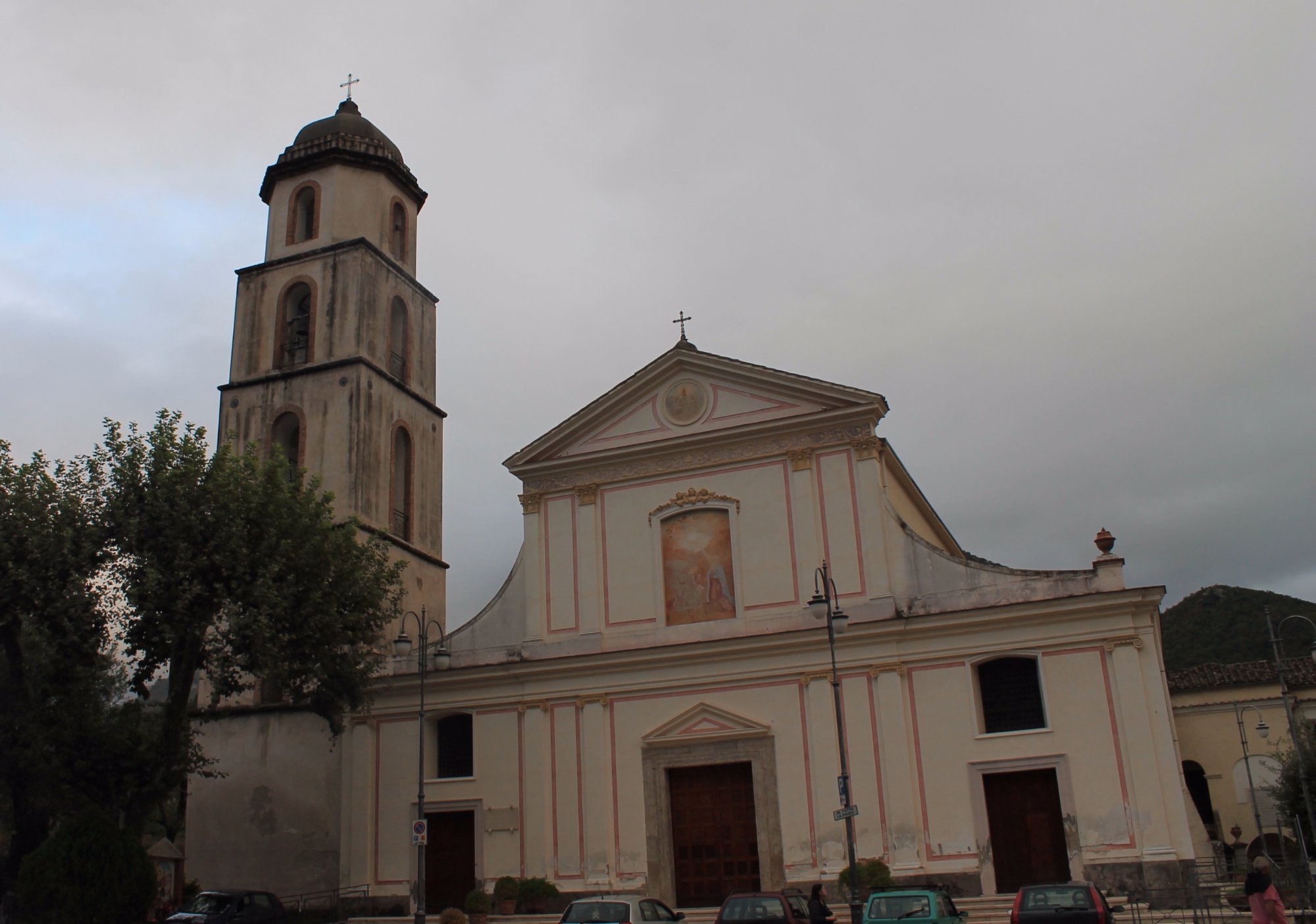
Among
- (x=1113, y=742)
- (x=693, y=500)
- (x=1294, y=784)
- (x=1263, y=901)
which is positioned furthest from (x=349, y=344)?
(x=1294, y=784)

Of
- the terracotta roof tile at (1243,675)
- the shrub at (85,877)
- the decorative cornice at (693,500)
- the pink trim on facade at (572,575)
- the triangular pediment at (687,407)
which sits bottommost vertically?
the shrub at (85,877)

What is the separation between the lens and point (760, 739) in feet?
79.0

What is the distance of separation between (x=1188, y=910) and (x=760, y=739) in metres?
8.45

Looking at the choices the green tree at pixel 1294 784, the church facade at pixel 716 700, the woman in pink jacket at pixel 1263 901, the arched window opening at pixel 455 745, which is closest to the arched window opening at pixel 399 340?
the church facade at pixel 716 700

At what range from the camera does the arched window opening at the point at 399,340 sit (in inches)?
1284

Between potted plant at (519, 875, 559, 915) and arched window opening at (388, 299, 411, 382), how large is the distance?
48.9ft

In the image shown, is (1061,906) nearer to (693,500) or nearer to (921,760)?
(921,760)

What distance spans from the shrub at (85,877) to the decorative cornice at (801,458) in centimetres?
1501

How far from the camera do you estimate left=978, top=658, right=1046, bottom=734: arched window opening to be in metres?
22.8

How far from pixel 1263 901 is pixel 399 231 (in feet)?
92.4

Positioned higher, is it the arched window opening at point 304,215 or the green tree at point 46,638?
the arched window opening at point 304,215

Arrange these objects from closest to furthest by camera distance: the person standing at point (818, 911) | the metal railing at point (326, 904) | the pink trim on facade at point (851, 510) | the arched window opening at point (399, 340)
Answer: the person standing at point (818, 911), the pink trim on facade at point (851, 510), the metal railing at point (326, 904), the arched window opening at point (399, 340)

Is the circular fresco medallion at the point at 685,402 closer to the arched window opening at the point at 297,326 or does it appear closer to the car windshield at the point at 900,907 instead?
the arched window opening at the point at 297,326

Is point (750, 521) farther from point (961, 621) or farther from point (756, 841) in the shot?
point (756, 841)
